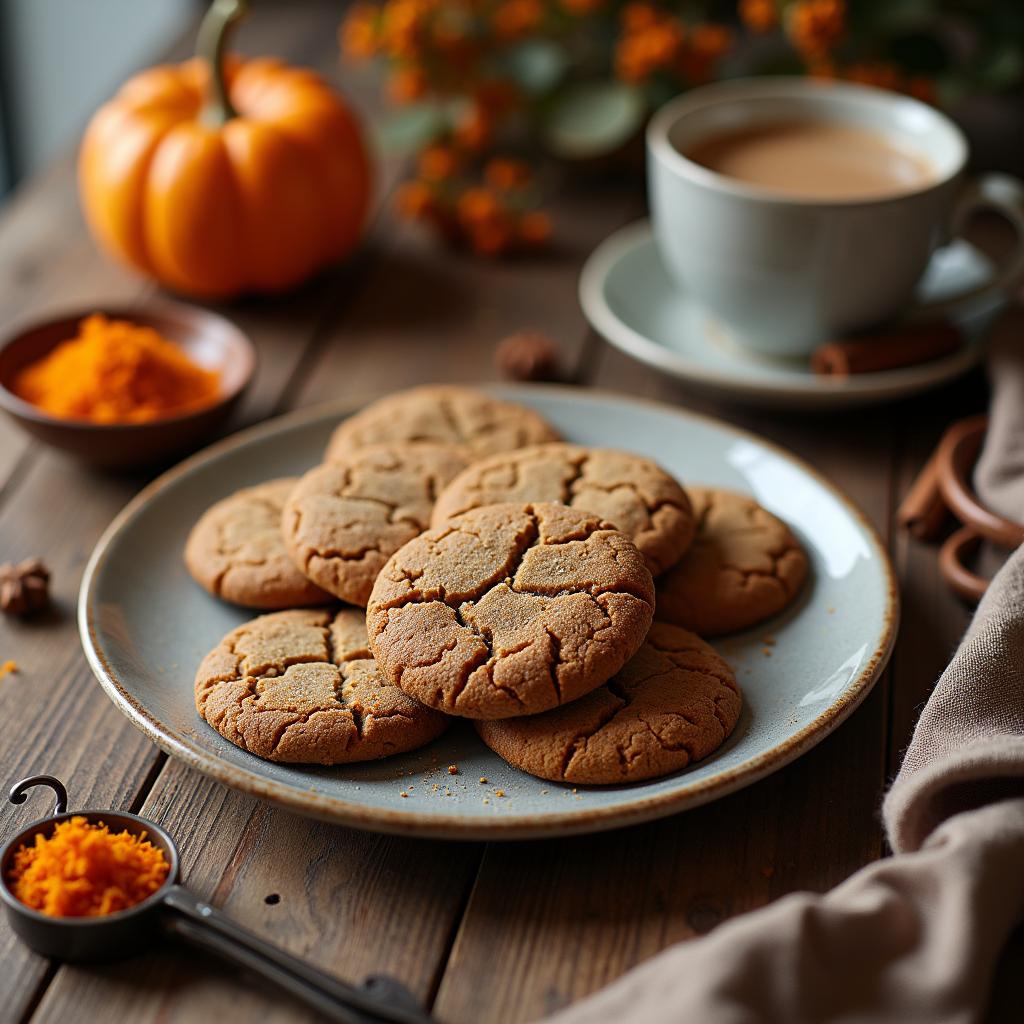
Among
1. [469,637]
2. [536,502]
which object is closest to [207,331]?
[536,502]

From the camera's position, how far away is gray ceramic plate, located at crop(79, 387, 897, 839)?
1134mm

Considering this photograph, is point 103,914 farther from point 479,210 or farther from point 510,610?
point 479,210

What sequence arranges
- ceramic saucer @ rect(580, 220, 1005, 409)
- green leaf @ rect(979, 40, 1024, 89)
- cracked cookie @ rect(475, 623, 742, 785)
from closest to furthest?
cracked cookie @ rect(475, 623, 742, 785), ceramic saucer @ rect(580, 220, 1005, 409), green leaf @ rect(979, 40, 1024, 89)

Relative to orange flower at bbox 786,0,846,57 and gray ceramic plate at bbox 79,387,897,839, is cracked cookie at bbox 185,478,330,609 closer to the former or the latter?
gray ceramic plate at bbox 79,387,897,839

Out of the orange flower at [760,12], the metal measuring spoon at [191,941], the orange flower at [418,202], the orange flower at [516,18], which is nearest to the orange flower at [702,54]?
the orange flower at [760,12]

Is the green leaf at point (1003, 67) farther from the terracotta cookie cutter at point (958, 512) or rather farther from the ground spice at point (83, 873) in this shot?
the ground spice at point (83, 873)

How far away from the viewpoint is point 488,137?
2.60 meters

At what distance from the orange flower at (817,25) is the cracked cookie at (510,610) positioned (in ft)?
4.53

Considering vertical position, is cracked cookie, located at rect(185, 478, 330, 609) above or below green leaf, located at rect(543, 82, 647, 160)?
above

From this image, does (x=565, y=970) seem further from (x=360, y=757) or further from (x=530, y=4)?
(x=530, y=4)

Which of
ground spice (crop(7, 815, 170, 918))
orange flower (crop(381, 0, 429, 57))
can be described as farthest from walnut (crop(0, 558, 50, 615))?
orange flower (crop(381, 0, 429, 57))

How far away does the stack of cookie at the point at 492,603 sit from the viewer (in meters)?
1.19

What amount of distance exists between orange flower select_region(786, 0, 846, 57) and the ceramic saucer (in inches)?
18.3

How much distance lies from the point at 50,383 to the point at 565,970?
122cm
